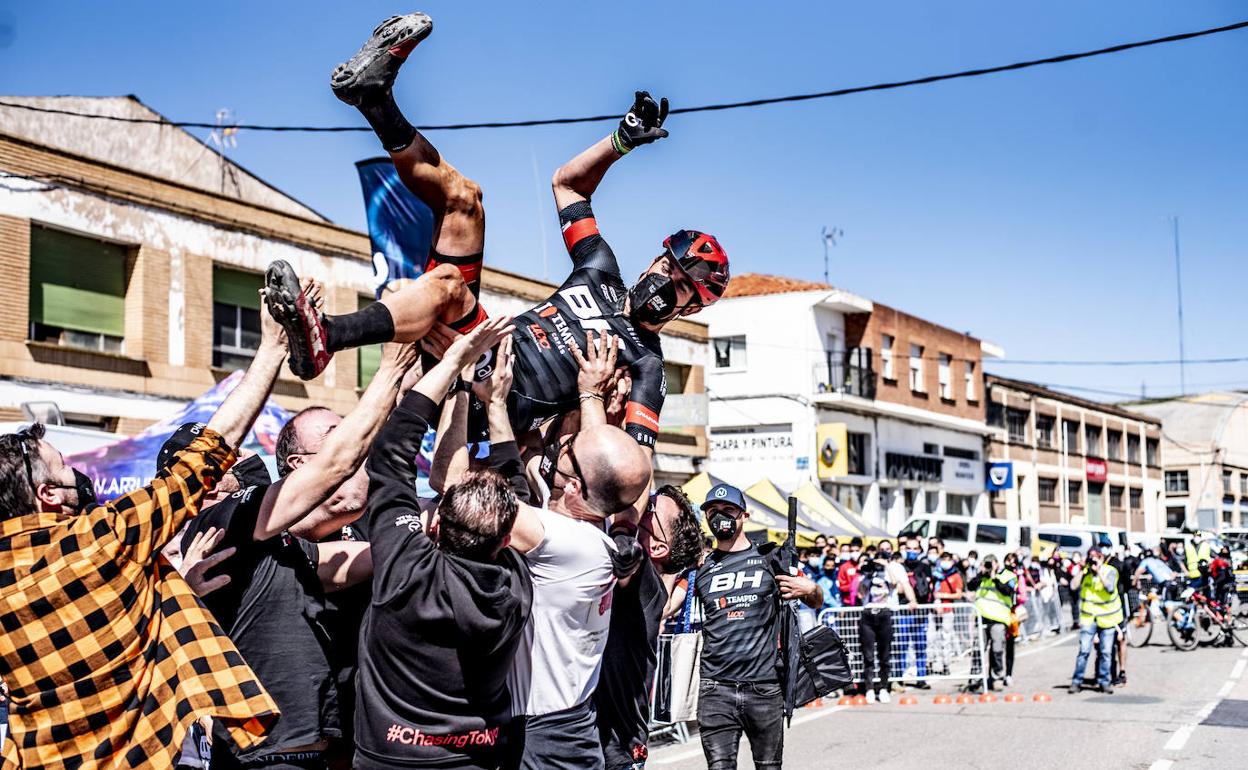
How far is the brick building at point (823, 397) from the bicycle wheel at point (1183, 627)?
54.2 feet

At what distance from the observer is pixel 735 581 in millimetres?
8656

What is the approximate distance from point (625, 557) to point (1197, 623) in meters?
21.6

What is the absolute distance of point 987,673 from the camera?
56.2 ft

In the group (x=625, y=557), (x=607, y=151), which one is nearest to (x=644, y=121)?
(x=607, y=151)

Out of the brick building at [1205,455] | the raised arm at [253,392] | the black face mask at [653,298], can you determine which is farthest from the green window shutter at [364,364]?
the brick building at [1205,455]

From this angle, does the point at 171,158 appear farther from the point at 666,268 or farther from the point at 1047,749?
the point at 666,268

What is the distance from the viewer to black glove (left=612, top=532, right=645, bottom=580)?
195 inches

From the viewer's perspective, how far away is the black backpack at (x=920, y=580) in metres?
18.2

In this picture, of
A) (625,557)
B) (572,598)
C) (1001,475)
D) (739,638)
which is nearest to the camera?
(572,598)

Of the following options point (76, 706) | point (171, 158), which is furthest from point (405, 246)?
point (171, 158)

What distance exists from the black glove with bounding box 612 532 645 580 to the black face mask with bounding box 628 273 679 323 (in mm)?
991

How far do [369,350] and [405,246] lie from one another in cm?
1235

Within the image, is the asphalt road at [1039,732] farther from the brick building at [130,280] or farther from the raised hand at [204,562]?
the brick building at [130,280]

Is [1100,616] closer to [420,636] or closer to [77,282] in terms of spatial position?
[420,636]
